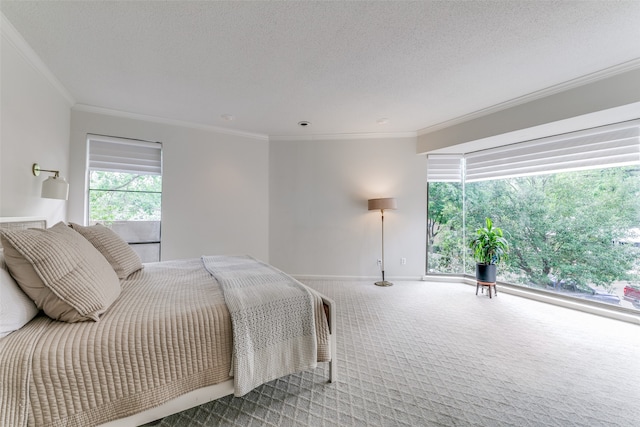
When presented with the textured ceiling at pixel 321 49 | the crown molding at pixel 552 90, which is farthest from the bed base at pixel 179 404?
the crown molding at pixel 552 90

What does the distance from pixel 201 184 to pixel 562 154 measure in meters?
4.86

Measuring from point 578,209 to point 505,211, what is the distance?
0.77 metres

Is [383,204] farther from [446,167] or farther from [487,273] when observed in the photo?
[487,273]

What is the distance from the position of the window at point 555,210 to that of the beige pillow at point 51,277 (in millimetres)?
4202

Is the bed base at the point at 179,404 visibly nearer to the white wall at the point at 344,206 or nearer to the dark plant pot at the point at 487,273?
the white wall at the point at 344,206

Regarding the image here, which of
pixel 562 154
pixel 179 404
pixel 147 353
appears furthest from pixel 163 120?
pixel 562 154

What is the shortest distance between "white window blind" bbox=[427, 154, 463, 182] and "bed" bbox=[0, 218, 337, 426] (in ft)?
11.0

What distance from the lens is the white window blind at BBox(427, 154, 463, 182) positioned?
159 inches

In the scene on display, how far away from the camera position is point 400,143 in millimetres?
4098

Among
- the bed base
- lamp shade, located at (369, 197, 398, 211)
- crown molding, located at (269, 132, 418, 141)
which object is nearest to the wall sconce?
the bed base

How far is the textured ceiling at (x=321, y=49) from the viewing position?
1603 mm

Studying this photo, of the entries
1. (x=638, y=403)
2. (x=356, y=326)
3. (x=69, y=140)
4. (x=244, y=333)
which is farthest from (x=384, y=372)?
(x=69, y=140)

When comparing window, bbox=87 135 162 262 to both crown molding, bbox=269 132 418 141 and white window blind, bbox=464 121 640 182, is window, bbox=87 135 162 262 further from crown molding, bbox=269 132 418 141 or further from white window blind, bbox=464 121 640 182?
white window blind, bbox=464 121 640 182

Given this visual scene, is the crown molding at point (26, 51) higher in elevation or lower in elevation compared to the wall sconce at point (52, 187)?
higher
